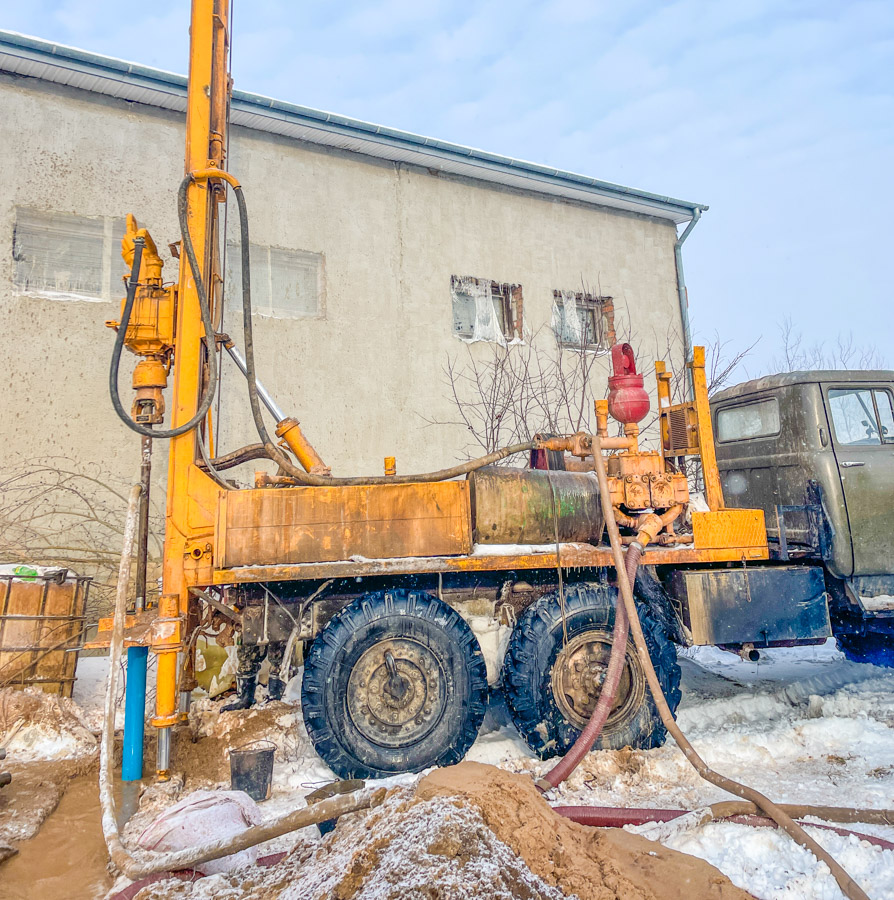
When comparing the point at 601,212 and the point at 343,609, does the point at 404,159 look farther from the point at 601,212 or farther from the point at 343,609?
the point at 343,609

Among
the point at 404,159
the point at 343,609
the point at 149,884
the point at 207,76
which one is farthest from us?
the point at 404,159

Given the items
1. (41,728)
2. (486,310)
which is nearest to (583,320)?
(486,310)

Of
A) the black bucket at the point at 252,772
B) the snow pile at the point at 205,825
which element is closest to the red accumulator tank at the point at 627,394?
the black bucket at the point at 252,772

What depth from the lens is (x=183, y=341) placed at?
3891mm

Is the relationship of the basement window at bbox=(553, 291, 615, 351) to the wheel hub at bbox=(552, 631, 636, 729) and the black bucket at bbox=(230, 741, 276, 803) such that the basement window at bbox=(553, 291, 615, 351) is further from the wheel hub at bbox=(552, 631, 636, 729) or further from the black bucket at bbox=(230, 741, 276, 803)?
the black bucket at bbox=(230, 741, 276, 803)

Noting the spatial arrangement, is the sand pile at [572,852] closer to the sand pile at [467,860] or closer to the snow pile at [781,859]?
the sand pile at [467,860]

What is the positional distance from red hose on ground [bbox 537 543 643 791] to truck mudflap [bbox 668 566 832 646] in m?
0.57

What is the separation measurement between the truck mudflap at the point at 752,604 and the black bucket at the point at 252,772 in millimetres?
2745

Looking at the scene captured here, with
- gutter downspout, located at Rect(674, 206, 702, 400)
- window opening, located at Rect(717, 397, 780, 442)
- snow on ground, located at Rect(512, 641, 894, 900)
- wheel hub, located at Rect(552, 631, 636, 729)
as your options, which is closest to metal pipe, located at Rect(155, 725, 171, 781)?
snow on ground, located at Rect(512, 641, 894, 900)

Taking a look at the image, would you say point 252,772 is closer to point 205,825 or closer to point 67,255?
point 205,825

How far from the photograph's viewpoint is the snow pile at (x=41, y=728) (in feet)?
13.4

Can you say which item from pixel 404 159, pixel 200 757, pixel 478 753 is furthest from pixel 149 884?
pixel 404 159

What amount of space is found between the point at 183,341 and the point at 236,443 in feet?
13.3

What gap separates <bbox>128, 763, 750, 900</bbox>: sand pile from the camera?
194cm
